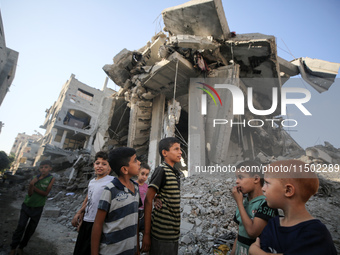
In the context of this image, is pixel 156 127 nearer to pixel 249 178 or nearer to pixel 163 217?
pixel 163 217

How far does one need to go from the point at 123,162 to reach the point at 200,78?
25.6ft

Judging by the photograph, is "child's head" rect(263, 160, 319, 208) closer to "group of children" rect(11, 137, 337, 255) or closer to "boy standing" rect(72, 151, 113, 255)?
"group of children" rect(11, 137, 337, 255)

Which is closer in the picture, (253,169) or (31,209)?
(253,169)

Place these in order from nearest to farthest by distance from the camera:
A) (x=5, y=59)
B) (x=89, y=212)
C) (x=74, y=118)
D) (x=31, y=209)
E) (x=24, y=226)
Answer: (x=89, y=212) → (x=24, y=226) → (x=31, y=209) → (x=5, y=59) → (x=74, y=118)

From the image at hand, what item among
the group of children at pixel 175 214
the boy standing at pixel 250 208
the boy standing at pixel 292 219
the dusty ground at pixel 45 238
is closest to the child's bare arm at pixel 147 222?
the group of children at pixel 175 214

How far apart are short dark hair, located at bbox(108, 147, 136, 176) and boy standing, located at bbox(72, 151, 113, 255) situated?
20.4 inches

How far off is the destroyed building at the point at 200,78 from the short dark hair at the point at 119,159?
5.92 m

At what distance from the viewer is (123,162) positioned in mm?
1690

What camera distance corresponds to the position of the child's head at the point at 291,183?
0.97 m

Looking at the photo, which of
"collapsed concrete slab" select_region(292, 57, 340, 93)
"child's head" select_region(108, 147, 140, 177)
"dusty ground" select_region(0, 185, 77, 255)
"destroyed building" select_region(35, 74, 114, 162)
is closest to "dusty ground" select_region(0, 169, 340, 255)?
"dusty ground" select_region(0, 185, 77, 255)

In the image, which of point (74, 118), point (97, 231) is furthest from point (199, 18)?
point (74, 118)

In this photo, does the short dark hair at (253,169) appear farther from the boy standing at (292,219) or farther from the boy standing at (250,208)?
the boy standing at (292,219)

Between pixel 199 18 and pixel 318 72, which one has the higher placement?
pixel 199 18

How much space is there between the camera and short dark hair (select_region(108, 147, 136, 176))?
1680 millimetres
